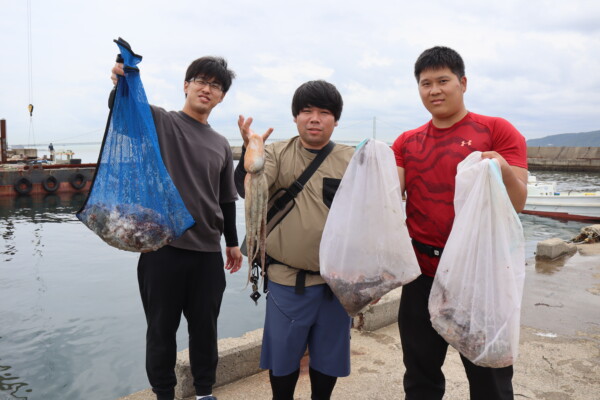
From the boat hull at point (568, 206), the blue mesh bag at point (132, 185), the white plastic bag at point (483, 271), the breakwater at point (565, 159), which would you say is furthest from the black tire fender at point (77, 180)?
the breakwater at point (565, 159)

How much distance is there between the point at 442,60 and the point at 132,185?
161 cm

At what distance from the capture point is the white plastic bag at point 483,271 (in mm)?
1782

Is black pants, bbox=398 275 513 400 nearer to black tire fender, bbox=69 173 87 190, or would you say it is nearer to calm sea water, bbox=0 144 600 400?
calm sea water, bbox=0 144 600 400

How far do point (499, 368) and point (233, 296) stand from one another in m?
7.38

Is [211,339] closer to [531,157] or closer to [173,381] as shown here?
[173,381]

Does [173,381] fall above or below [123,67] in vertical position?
below

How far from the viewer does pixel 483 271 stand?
71.9 inches

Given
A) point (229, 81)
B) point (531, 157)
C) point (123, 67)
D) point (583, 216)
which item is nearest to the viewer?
point (123, 67)

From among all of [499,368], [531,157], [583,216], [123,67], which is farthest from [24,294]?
[531,157]

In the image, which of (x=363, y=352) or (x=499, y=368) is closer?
(x=499, y=368)

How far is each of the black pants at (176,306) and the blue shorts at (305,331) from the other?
1.56 ft

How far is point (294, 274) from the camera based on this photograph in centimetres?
219

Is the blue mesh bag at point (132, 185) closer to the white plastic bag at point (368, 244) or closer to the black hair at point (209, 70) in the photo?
the black hair at point (209, 70)

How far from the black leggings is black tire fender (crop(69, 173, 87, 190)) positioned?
26.8 metres
